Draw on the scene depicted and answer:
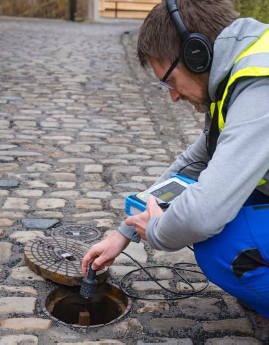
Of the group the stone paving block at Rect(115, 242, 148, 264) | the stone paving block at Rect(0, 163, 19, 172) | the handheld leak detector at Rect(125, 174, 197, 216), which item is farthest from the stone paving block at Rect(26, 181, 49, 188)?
the handheld leak detector at Rect(125, 174, 197, 216)

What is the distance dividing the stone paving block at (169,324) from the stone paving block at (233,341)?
0.15 m

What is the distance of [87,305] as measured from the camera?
3.17 metres

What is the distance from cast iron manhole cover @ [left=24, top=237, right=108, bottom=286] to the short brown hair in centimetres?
128

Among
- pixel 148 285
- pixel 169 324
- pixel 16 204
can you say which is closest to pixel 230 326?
pixel 169 324

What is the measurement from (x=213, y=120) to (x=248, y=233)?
492mm

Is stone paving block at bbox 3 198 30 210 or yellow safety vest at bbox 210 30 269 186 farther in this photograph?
stone paving block at bbox 3 198 30 210

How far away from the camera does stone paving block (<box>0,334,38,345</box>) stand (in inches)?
102

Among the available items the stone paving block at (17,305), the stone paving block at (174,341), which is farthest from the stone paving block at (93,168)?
the stone paving block at (174,341)

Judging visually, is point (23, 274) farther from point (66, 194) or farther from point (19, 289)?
point (66, 194)

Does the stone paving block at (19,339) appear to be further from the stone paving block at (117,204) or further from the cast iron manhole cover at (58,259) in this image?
the stone paving block at (117,204)

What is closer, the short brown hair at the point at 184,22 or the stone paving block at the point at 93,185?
the short brown hair at the point at 184,22

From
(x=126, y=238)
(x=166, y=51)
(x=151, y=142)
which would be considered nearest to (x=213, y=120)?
(x=166, y=51)

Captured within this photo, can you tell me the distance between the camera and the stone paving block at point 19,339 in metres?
2.59

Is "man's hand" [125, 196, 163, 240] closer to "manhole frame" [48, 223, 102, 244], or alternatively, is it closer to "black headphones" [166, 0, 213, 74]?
"black headphones" [166, 0, 213, 74]
